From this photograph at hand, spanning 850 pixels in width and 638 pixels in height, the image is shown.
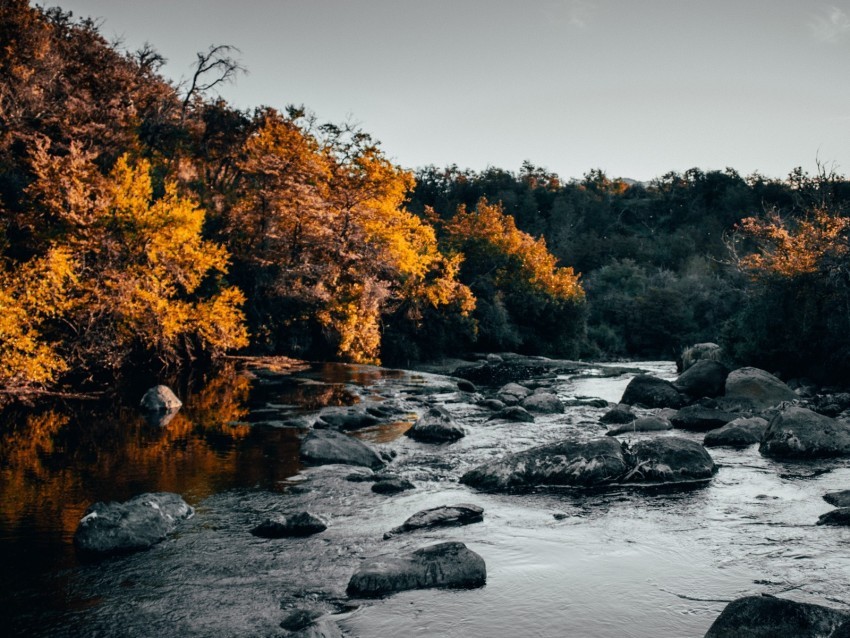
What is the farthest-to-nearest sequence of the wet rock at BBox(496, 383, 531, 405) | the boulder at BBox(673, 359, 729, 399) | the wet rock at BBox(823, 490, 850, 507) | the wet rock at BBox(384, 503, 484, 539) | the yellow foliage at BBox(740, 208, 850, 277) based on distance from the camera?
the yellow foliage at BBox(740, 208, 850, 277) < the boulder at BBox(673, 359, 729, 399) < the wet rock at BBox(496, 383, 531, 405) < the wet rock at BBox(823, 490, 850, 507) < the wet rock at BBox(384, 503, 484, 539)

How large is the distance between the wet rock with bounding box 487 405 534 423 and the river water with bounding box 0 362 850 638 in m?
2.67

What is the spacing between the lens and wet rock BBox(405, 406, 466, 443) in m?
14.9

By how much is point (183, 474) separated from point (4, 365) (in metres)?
8.32

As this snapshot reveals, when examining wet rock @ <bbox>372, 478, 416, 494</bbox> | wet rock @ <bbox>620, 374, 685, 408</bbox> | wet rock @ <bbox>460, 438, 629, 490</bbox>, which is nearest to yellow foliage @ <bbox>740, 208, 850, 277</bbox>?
wet rock @ <bbox>620, 374, 685, 408</bbox>

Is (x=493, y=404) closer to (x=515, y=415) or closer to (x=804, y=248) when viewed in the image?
(x=515, y=415)

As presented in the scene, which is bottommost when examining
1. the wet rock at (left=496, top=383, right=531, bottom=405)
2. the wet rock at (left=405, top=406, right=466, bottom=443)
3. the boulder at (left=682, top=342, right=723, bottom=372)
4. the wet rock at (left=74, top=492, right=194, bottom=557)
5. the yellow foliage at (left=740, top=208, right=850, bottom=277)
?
the wet rock at (left=74, top=492, right=194, bottom=557)

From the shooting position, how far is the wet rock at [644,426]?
50.9 ft

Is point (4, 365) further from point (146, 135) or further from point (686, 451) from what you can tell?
point (146, 135)

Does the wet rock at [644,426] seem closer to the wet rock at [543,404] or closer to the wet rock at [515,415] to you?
the wet rock at [515,415]

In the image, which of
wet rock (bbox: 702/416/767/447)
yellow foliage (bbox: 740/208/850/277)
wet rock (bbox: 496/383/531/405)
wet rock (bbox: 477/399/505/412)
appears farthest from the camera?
yellow foliage (bbox: 740/208/850/277)

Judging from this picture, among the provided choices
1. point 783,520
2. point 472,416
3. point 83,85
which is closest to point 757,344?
point 472,416

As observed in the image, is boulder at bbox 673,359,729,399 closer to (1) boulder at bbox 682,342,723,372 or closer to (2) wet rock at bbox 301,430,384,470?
(1) boulder at bbox 682,342,723,372

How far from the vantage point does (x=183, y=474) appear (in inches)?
447

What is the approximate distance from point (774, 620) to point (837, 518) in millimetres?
4351
